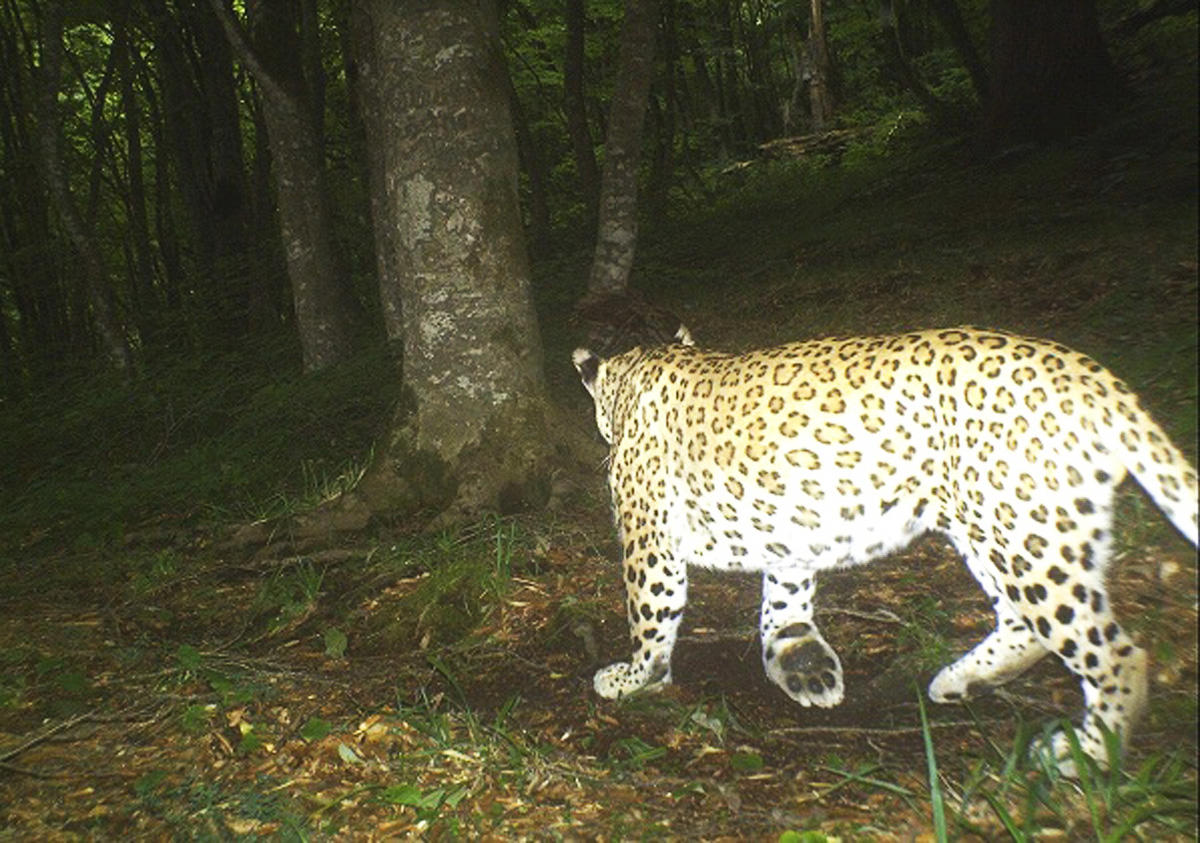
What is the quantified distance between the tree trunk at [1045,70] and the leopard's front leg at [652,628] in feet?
7.10

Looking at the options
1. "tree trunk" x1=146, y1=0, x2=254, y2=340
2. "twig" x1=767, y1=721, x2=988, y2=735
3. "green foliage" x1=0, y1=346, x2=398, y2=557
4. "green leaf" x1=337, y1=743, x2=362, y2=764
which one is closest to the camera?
"twig" x1=767, y1=721, x2=988, y2=735

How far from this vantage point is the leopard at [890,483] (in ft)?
7.27

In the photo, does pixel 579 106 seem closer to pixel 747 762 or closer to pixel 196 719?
pixel 196 719

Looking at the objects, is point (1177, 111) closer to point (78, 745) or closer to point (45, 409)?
point (78, 745)

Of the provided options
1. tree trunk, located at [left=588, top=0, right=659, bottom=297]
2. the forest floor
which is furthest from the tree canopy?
the forest floor

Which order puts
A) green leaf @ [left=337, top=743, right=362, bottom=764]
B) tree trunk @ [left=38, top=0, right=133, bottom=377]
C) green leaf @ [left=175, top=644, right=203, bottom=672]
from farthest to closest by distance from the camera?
tree trunk @ [left=38, top=0, right=133, bottom=377], green leaf @ [left=175, top=644, right=203, bottom=672], green leaf @ [left=337, top=743, right=362, bottom=764]

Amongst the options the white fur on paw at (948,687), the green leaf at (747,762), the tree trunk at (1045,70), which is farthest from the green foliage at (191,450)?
the tree trunk at (1045,70)

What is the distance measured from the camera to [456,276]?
525 centimetres

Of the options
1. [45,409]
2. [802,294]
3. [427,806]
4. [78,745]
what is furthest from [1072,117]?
[45,409]

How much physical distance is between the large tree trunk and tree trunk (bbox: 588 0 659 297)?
6.06ft

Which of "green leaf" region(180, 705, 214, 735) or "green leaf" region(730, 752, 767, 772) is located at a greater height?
"green leaf" region(180, 705, 214, 735)

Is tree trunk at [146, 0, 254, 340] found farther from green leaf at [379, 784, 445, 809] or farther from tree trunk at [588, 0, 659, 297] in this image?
green leaf at [379, 784, 445, 809]

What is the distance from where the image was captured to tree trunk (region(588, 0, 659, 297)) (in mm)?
7152

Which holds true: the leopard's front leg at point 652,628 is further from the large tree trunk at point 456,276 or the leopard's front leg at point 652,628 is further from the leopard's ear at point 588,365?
the large tree trunk at point 456,276
